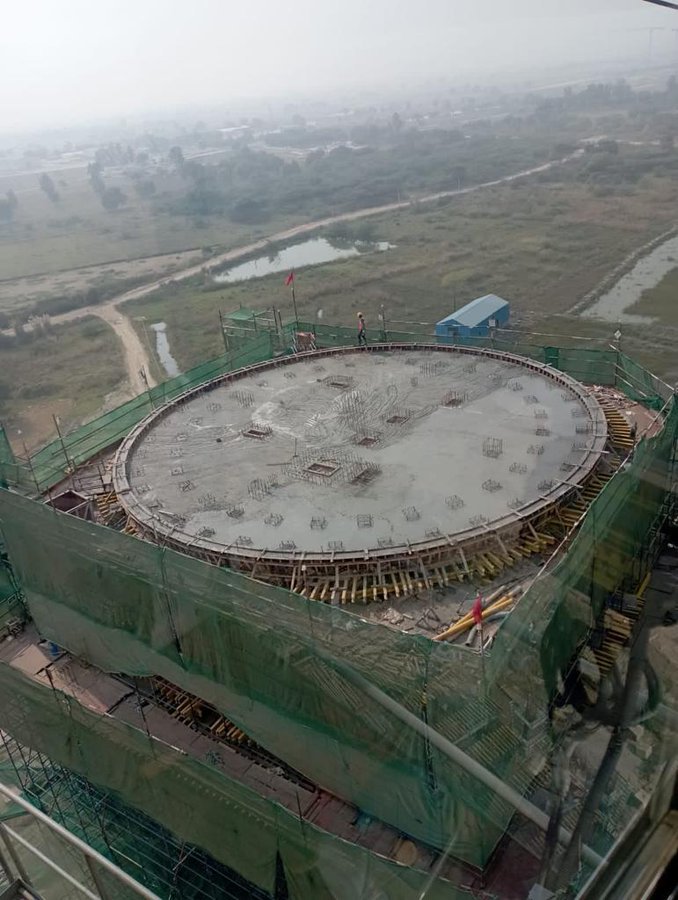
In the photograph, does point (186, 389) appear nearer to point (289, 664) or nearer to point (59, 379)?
point (289, 664)

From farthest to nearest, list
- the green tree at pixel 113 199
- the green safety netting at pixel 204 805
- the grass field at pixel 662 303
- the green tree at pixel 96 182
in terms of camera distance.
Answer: the green tree at pixel 96 182 < the green tree at pixel 113 199 < the grass field at pixel 662 303 < the green safety netting at pixel 204 805

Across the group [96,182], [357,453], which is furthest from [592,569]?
[96,182]

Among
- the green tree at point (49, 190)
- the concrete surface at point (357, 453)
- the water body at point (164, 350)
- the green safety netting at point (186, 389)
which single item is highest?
the concrete surface at point (357, 453)

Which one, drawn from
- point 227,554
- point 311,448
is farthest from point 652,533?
point 227,554

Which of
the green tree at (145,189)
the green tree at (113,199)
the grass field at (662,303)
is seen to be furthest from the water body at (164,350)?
the green tree at (145,189)

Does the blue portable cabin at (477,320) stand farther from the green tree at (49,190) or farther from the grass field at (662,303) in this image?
the green tree at (49,190)

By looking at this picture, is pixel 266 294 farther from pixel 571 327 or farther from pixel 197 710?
pixel 197 710

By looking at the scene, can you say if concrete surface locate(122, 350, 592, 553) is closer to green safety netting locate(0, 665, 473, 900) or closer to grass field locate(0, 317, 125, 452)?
green safety netting locate(0, 665, 473, 900)
